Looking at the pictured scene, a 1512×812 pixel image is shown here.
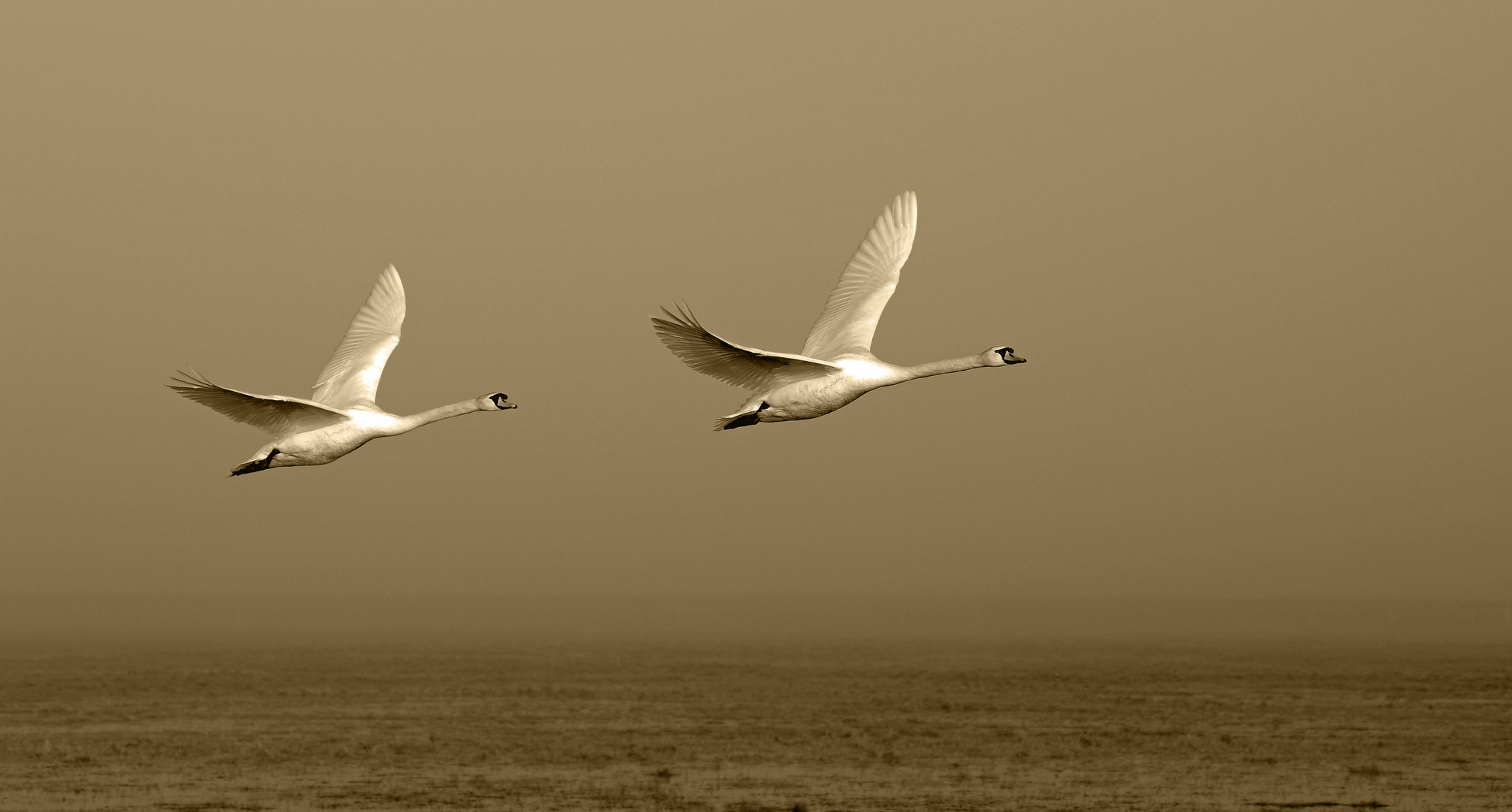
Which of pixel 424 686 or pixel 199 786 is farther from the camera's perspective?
pixel 424 686

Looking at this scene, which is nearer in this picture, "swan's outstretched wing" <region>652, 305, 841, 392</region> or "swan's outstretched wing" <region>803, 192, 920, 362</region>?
"swan's outstretched wing" <region>652, 305, 841, 392</region>

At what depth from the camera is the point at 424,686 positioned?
3937 inches

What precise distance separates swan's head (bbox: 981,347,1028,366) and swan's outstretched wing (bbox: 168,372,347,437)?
8057mm

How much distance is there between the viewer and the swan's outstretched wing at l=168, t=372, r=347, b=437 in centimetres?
2297

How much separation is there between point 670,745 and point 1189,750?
18.3 metres

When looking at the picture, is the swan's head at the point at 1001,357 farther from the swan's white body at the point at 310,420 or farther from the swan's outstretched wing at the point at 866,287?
the swan's white body at the point at 310,420

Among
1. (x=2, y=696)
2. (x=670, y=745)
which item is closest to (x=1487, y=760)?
(x=670, y=745)

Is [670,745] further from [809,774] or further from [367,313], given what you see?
[367,313]

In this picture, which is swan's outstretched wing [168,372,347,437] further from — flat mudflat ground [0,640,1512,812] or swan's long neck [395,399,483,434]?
flat mudflat ground [0,640,1512,812]

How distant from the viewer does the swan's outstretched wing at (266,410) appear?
75.4 ft

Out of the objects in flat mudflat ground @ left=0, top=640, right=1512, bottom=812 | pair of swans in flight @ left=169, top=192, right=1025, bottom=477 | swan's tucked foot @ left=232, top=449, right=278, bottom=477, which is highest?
pair of swans in flight @ left=169, top=192, right=1025, bottom=477

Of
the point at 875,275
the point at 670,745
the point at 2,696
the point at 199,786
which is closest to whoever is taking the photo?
the point at 875,275

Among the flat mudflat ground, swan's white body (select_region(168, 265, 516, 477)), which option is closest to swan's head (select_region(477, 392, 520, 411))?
swan's white body (select_region(168, 265, 516, 477))

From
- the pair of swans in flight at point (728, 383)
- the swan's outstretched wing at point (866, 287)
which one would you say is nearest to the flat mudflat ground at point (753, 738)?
the swan's outstretched wing at point (866, 287)
